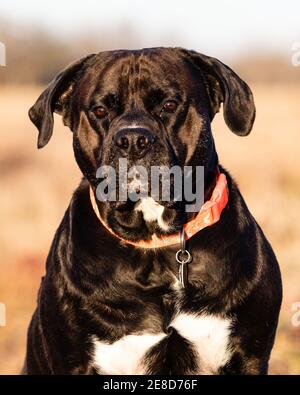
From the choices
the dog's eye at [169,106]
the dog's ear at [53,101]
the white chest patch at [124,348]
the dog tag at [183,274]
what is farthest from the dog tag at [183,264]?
the dog's ear at [53,101]

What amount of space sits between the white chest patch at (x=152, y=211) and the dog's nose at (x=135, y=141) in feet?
1.08

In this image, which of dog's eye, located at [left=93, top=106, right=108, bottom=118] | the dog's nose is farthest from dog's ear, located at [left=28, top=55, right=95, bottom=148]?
the dog's nose

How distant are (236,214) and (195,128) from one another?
1.49 feet

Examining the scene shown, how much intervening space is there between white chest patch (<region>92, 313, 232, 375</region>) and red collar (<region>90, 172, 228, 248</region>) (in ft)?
1.19

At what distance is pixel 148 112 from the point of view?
15.1ft

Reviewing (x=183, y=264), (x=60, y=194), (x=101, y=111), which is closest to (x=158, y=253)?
(x=183, y=264)

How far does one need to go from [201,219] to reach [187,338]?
0.54 meters

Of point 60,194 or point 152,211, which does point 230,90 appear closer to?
point 152,211

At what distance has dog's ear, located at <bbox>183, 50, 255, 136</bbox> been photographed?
4699mm

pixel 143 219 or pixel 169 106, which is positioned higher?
pixel 169 106

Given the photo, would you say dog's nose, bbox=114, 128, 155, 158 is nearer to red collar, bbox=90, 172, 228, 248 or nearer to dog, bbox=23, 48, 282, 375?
dog, bbox=23, 48, 282, 375

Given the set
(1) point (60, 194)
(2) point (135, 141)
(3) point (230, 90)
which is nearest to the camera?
(2) point (135, 141)

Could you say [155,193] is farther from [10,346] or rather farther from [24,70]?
[24,70]

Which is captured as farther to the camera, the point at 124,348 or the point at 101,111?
the point at 101,111
